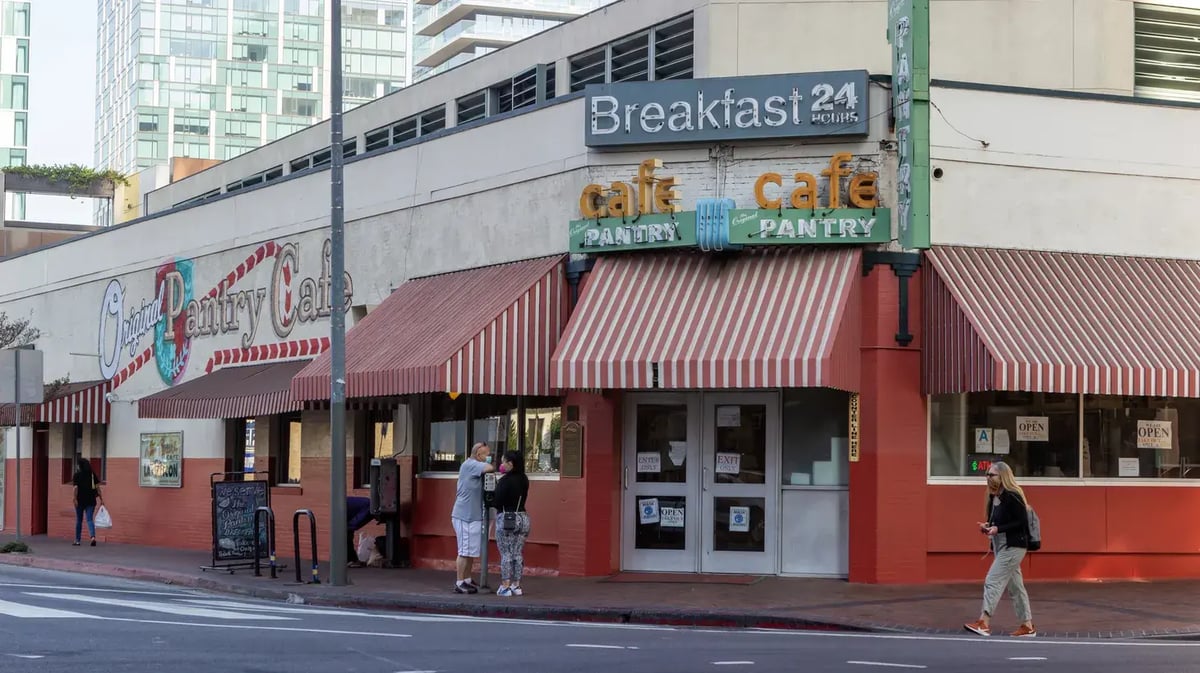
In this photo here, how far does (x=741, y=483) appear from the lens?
19219 millimetres

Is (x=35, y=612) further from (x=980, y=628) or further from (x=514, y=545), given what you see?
(x=980, y=628)

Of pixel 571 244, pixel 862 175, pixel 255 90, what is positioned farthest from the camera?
pixel 255 90

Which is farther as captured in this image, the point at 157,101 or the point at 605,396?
the point at 157,101

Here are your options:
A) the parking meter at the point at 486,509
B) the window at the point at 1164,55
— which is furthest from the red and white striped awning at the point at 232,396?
the window at the point at 1164,55

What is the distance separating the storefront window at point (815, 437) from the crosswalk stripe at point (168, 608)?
6920 millimetres

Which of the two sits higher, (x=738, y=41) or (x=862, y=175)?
(x=738, y=41)

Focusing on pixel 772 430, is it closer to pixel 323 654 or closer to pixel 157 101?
pixel 323 654

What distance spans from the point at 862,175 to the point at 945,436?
3.31 m

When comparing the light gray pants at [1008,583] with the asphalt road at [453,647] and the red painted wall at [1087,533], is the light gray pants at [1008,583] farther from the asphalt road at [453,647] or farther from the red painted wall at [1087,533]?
the red painted wall at [1087,533]

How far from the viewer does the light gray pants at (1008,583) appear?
47.8ft

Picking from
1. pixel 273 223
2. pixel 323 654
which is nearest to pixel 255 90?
pixel 273 223

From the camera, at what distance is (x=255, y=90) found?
124625 mm

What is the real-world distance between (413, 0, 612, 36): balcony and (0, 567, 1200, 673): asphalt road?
7689cm

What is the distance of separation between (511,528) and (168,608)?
3829 millimetres
